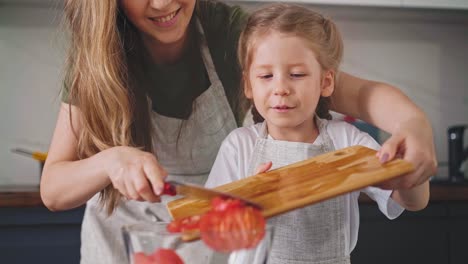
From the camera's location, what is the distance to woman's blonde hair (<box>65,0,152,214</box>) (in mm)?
1063

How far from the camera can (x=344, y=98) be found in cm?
113

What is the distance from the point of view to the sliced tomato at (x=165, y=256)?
61 cm

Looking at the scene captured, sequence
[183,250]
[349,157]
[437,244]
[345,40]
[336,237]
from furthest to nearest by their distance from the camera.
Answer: [345,40] → [437,244] → [336,237] → [349,157] → [183,250]

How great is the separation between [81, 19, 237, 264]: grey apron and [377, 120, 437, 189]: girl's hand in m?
0.42

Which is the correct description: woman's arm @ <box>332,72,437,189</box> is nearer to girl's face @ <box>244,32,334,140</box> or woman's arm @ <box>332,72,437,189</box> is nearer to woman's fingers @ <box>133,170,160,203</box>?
girl's face @ <box>244,32,334,140</box>

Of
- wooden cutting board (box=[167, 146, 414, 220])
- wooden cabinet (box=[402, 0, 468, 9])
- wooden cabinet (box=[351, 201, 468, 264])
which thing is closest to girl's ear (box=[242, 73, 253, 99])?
wooden cutting board (box=[167, 146, 414, 220])

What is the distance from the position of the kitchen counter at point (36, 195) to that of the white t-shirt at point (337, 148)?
1.04 meters

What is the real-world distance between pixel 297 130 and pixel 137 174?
1.24 ft

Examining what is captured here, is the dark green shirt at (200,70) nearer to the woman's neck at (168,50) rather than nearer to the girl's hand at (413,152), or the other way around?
the woman's neck at (168,50)

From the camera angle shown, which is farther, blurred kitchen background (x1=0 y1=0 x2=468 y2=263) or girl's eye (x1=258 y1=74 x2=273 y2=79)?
blurred kitchen background (x1=0 y1=0 x2=468 y2=263)

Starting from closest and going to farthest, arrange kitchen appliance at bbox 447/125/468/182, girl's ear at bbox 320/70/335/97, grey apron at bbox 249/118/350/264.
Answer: grey apron at bbox 249/118/350/264 < girl's ear at bbox 320/70/335/97 < kitchen appliance at bbox 447/125/468/182

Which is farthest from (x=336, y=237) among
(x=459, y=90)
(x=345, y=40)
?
(x=459, y=90)

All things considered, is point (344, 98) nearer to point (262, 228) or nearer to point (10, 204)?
point (262, 228)

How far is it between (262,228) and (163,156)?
24.5 inches
